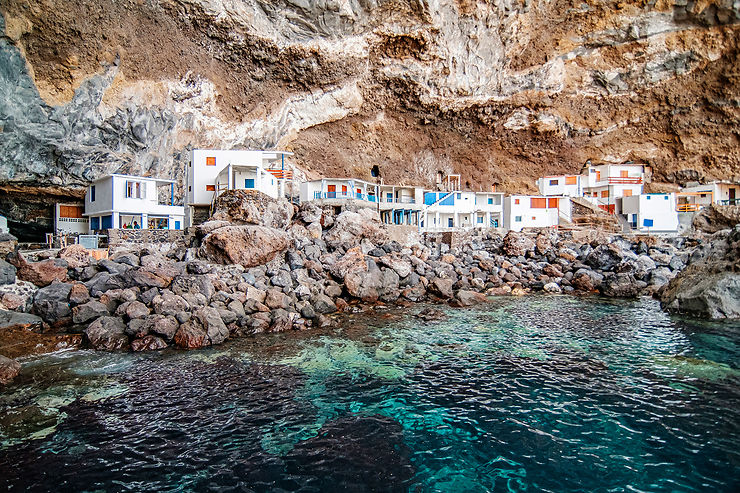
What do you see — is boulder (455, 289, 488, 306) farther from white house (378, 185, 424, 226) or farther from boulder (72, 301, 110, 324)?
white house (378, 185, 424, 226)

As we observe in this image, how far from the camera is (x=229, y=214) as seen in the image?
2445cm

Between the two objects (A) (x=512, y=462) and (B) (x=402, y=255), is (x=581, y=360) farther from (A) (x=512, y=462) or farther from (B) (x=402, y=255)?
(B) (x=402, y=255)

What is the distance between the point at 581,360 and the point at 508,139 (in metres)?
39.3

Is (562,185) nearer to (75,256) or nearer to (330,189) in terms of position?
(330,189)

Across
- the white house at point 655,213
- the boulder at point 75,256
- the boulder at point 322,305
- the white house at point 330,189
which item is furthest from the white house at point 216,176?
the white house at point 655,213

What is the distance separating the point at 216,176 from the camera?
2928 cm

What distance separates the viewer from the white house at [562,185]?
47.5 meters

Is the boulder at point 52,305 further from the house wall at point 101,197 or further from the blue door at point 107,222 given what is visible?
the blue door at point 107,222

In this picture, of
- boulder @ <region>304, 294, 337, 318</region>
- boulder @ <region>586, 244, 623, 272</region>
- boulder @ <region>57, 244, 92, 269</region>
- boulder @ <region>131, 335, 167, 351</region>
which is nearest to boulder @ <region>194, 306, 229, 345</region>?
boulder @ <region>131, 335, 167, 351</region>

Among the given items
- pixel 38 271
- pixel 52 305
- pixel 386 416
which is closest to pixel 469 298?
pixel 386 416

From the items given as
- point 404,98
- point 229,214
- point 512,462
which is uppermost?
point 404,98

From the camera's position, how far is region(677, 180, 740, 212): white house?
4300cm

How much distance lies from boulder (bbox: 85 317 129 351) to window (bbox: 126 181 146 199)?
16.5 meters

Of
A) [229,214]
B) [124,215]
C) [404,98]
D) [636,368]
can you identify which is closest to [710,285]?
[636,368]
